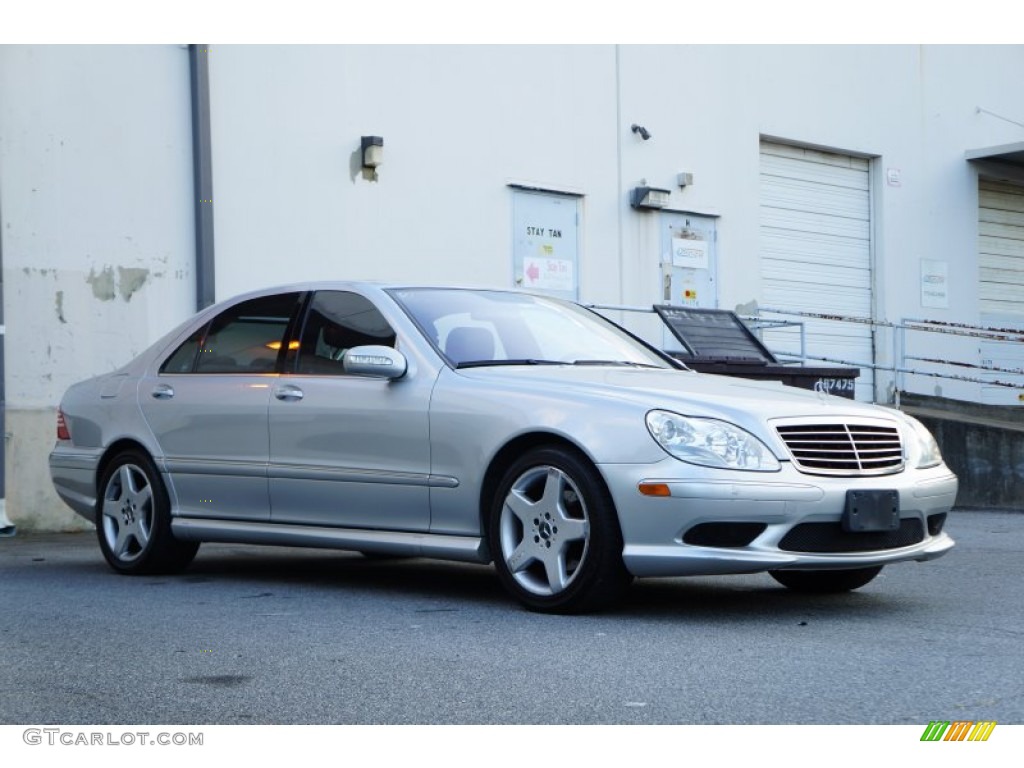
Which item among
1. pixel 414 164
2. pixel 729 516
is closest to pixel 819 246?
pixel 414 164

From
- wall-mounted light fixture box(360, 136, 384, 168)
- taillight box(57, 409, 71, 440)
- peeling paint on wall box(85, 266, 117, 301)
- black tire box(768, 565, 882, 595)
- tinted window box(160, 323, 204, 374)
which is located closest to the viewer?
black tire box(768, 565, 882, 595)

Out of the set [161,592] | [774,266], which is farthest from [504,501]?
[774,266]

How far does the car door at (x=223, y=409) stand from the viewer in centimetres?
781

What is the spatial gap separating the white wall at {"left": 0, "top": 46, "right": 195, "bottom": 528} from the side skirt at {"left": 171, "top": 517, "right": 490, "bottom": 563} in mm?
Result: 4454

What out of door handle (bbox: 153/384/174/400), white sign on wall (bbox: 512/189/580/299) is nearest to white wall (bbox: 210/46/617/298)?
white sign on wall (bbox: 512/189/580/299)

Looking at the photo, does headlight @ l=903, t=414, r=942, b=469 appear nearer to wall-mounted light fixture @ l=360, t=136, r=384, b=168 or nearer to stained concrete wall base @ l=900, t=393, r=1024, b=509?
stained concrete wall base @ l=900, t=393, r=1024, b=509

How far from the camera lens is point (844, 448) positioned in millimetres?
6500

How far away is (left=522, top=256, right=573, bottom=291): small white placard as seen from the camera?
51.2 ft

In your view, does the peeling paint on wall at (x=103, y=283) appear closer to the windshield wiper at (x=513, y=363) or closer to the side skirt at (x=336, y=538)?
the side skirt at (x=336, y=538)

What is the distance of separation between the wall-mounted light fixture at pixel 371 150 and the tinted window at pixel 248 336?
587 centimetres

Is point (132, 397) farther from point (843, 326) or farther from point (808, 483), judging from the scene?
point (843, 326)

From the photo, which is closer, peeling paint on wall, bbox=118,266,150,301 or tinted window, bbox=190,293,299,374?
tinted window, bbox=190,293,299,374

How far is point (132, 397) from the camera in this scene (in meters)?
8.50
